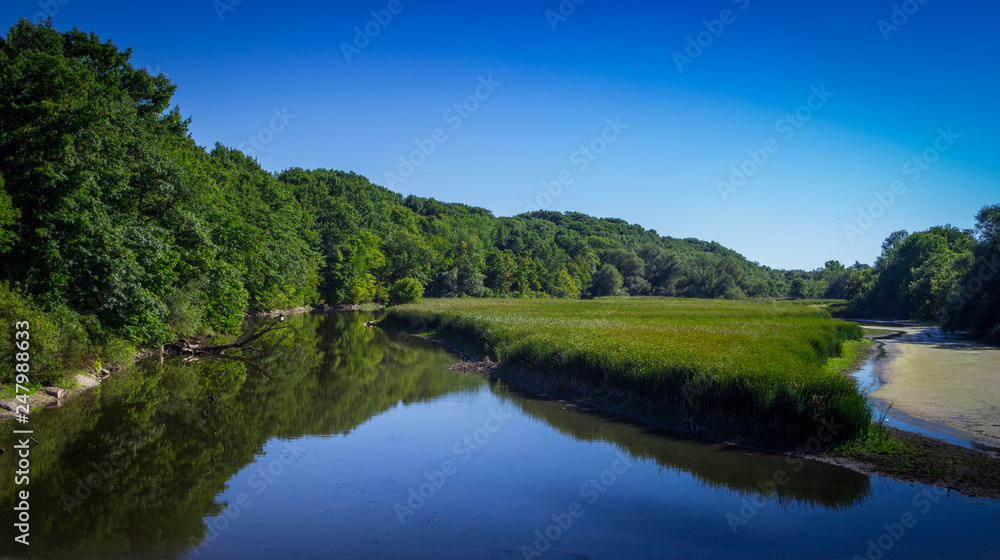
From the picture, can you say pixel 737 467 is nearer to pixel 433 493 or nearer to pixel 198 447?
pixel 433 493

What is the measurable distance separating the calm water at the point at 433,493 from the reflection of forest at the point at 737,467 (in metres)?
0.06

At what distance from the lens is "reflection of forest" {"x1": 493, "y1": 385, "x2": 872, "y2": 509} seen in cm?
1197

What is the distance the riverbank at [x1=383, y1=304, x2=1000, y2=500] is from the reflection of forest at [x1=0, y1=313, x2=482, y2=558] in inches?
277

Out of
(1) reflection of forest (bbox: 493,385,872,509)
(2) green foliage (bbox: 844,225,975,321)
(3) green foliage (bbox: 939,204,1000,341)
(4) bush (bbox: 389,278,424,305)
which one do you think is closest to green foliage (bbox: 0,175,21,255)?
(1) reflection of forest (bbox: 493,385,872,509)

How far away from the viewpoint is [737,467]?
13.8 m

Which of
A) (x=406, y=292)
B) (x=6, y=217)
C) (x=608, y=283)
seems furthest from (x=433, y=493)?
(x=608, y=283)

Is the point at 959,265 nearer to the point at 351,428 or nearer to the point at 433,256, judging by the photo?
the point at 351,428

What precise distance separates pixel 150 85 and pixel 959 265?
6130 cm

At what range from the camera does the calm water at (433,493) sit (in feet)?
31.4

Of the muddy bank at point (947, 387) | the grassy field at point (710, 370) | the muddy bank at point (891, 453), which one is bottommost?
the muddy bank at point (891, 453)

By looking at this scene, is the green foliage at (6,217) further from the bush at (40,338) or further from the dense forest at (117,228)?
the bush at (40,338)

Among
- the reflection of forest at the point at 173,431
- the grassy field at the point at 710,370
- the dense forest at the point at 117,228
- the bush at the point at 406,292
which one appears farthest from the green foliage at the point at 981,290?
the bush at the point at 406,292

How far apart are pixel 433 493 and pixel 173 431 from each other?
942cm

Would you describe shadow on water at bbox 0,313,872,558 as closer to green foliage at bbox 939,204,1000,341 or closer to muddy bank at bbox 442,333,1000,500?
muddy bank at bbox 442,333,1000,500
